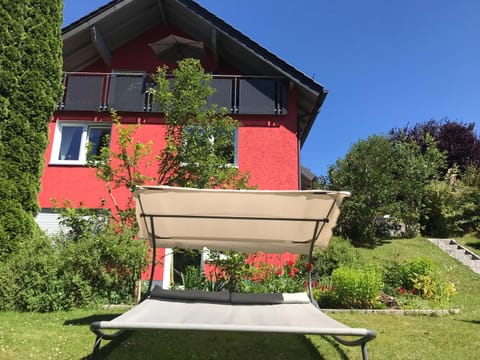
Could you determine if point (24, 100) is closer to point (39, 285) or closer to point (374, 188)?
point (39, 285)

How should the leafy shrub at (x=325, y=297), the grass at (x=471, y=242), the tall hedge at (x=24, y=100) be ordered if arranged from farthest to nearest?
the grass at (x=471, y=242)
the tall hedge at (x=24, y=100)
the leafy shrub at (x=325, y=297)

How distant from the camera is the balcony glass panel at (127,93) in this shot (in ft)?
41.0

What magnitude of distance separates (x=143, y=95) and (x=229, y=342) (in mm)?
9743

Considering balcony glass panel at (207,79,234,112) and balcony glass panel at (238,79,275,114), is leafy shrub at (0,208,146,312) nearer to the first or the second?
balcony glass panel at (207,79,234,112)

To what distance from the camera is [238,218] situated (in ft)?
15.9

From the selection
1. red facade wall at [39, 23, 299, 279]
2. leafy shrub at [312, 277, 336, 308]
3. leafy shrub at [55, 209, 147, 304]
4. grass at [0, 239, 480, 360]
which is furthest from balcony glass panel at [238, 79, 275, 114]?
grass at [0, 239, 480, 360]

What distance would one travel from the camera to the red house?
1198 cm

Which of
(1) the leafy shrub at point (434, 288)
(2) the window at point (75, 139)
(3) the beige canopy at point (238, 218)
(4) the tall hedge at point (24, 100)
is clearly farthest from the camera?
(2) the window at point (75, 139)

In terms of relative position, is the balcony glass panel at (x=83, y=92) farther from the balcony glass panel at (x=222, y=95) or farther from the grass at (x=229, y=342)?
the grass at (x=229, y=342)

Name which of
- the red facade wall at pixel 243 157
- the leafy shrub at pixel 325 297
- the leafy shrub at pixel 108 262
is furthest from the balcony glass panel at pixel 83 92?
the leafy shrub at pixel 325 297

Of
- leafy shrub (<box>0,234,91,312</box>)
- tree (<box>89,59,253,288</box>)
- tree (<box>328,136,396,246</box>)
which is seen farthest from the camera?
tree (<box>328,136,396,246</box>)

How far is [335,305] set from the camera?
7.21 metres

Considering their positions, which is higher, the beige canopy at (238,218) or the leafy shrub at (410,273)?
the beige canopy at (238,218)

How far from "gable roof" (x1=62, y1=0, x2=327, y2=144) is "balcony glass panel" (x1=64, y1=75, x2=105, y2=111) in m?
1.19
